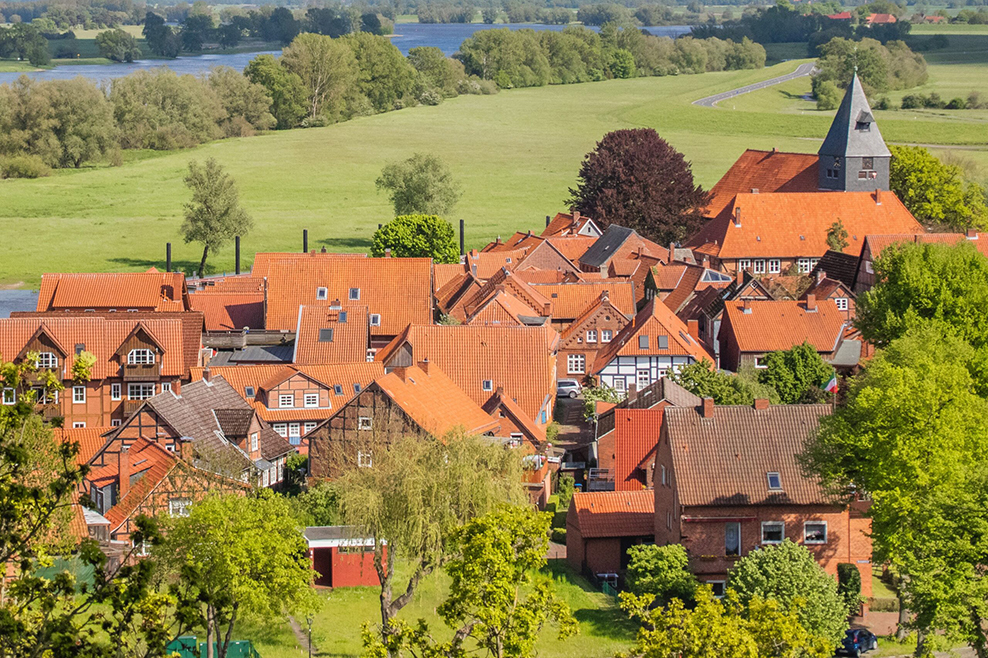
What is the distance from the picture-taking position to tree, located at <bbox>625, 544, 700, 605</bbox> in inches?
1583

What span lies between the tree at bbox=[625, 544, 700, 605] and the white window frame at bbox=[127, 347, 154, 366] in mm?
26032

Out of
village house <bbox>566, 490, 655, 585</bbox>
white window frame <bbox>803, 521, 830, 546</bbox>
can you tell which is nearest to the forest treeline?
village house <bbox>566, 490, 655, 585</bbox>

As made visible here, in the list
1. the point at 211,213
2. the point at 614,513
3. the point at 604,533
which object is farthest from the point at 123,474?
the point at 211,213

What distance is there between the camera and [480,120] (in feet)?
588

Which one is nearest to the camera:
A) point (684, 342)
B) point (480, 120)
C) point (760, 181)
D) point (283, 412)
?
point (283, 412)

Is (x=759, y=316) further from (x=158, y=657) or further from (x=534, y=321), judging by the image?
(x=158, y=657)

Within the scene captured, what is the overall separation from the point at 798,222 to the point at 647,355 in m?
29.7

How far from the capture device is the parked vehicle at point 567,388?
218ft

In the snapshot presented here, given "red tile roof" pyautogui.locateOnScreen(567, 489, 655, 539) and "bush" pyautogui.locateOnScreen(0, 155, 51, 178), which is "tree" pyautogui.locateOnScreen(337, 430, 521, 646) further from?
"bush" pyautogui.locateOnScreen(0, 155, 51, 178)

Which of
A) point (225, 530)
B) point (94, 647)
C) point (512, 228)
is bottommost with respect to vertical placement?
point (512, 228)

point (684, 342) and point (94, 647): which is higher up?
point (94, 647)

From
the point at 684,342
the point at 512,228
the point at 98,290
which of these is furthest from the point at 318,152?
the point at 684,342

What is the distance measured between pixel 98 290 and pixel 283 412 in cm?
2058

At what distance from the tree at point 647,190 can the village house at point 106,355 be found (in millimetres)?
47527
